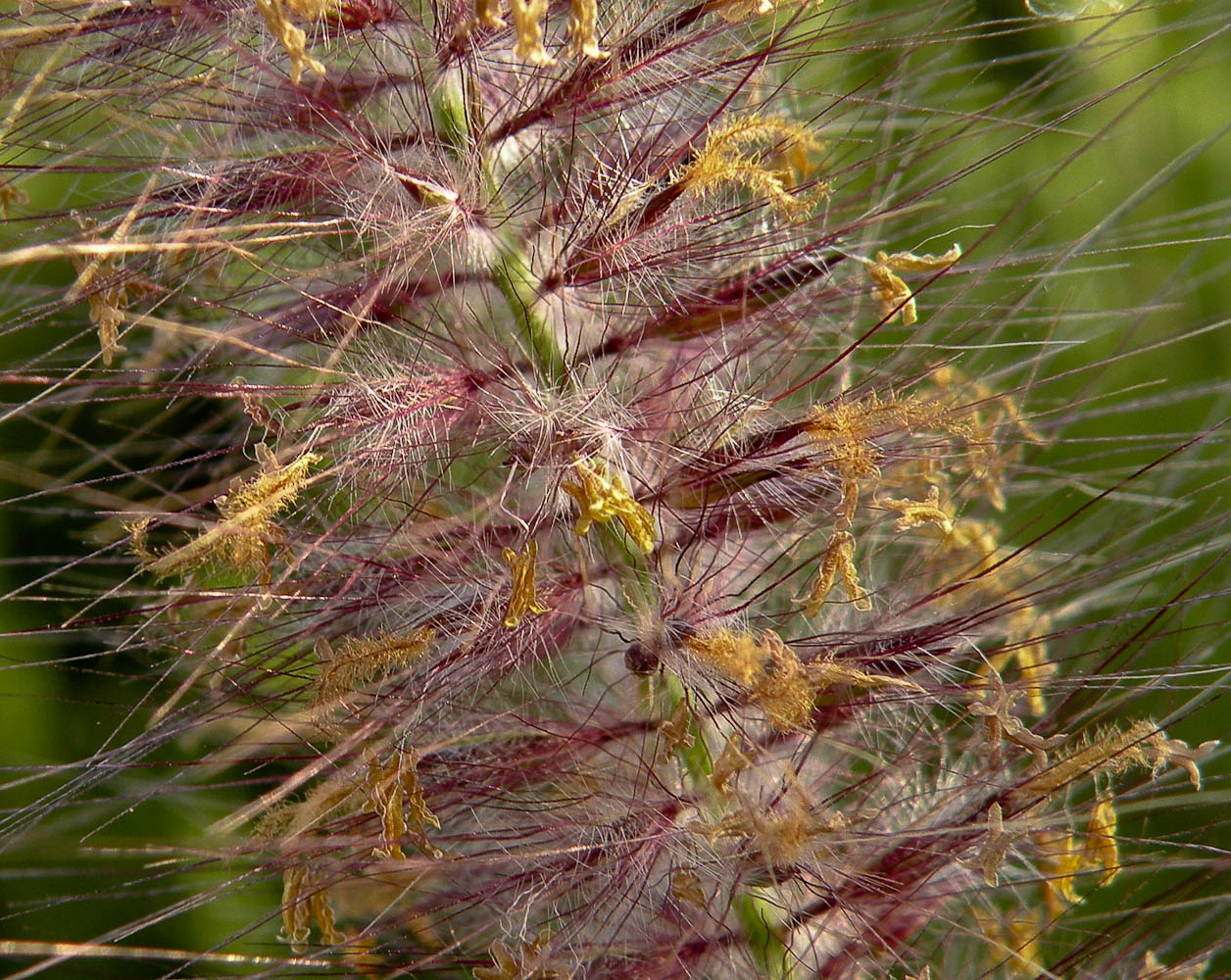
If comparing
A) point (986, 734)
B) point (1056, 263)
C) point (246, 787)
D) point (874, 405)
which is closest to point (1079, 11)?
point (1056, 263)

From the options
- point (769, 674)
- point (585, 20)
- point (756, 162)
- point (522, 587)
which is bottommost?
point (769, 674)

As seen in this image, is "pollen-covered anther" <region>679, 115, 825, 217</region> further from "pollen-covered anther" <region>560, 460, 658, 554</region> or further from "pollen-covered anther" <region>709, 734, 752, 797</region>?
"pollen-covered anther" <region>709, 734, 752, 797</region>

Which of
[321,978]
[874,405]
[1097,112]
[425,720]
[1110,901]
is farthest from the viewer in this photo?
[1097,112]

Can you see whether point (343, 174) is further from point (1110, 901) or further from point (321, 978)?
point (1110, 901)

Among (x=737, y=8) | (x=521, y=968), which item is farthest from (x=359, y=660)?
(x=737, y=8)

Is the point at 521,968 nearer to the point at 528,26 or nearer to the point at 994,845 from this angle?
the point at 994,845

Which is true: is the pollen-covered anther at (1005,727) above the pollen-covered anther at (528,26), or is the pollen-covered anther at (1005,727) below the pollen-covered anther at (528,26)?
below

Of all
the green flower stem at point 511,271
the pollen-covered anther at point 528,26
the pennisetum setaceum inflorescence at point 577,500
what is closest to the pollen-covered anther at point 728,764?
the pennisetum setaceum inflorescence at point 577,500

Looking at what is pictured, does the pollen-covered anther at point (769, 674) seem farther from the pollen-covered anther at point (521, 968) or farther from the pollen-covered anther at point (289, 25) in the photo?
the pollen-covered anther at point (289, 25)
